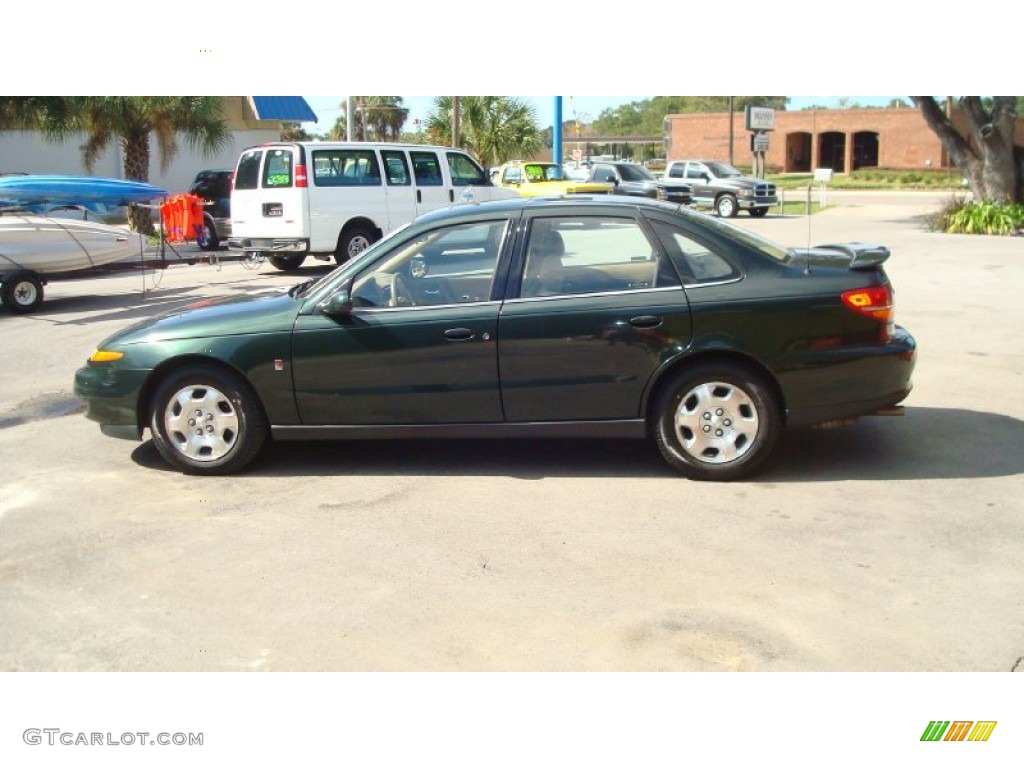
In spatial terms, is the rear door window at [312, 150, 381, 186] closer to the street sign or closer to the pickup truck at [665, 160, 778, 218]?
the pickup truck at [665, 160, 778, 218]

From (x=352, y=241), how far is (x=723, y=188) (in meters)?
19.2

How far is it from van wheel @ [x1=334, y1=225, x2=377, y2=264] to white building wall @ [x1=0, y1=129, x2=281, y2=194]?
42.0 ft

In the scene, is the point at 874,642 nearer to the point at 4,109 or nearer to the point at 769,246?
the point at 769,246

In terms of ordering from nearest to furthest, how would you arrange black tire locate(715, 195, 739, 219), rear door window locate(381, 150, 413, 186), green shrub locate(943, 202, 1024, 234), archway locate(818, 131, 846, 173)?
rear door window locate(381, 150, 413, 186) < green shrub locate(943, 202, 1024, 234) < black tire locate(715, 195, 739, 219) < archway locate(818, 131, 846, 173)

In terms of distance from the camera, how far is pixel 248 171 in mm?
17625

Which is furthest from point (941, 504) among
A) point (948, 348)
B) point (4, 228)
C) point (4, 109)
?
point (4, 109)

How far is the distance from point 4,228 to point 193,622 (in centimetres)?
1140

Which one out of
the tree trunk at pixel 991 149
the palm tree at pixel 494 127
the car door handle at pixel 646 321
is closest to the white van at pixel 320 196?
the car door handle at pixel 646 321

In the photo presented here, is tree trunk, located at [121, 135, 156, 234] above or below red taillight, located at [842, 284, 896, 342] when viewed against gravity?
above

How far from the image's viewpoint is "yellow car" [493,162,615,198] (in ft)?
85.6

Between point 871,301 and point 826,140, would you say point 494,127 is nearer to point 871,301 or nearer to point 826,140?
point 871,301

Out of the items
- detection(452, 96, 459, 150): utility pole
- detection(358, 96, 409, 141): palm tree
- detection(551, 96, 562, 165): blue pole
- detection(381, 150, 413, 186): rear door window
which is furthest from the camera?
detection(358, 96, 409, 141): palm tree

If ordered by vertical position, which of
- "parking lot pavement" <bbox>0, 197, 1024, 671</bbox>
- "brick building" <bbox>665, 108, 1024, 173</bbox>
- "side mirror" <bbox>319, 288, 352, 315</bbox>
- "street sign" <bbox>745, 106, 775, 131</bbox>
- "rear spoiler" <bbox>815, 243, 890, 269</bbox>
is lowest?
"parking lot pavement" <bbox>0, 197, 1024, 671</bbox>

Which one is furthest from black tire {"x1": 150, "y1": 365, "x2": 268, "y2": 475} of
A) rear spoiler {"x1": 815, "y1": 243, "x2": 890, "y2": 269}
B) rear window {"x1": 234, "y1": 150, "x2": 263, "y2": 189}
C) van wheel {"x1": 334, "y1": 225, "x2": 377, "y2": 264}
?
rear window {"x1": 234, "y1": 150, "x2": 263, "y2": 189}
